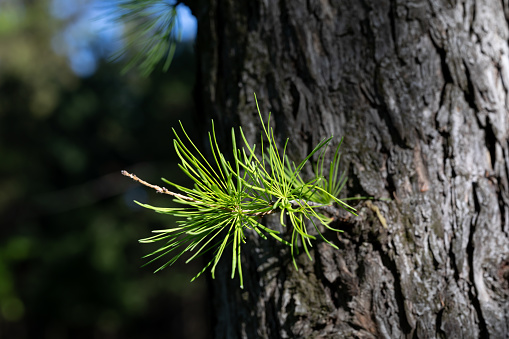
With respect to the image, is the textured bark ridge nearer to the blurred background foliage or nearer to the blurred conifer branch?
the blurred conifer branch

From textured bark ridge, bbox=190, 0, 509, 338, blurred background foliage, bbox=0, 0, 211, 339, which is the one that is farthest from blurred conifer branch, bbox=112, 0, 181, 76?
blurred background foliage, bbox=0, 0, 211, 339

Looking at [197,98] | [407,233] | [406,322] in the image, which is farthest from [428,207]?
[197,98]

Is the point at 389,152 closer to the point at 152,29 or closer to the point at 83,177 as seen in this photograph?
the point at 152,29

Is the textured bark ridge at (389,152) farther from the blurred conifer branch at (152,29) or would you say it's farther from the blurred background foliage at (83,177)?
the blurred background foliage at (83,177)

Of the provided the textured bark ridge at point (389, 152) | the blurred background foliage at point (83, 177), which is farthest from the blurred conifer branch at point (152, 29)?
the blurred background foliage at point (83, 177)

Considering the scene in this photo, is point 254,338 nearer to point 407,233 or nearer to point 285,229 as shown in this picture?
point 285,229
